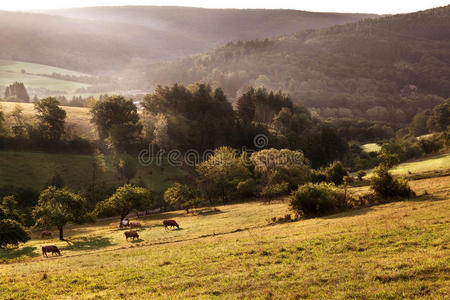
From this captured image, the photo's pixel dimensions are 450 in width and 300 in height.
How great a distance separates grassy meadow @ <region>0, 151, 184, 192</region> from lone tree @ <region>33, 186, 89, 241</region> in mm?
33325

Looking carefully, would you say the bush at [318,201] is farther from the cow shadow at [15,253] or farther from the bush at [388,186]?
the cow shadow at [15,253]

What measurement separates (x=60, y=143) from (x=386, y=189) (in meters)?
91.4

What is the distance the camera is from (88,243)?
150ft

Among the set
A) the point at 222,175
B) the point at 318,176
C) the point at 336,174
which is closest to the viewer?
the point at 336,174

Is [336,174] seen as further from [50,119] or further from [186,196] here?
[50,119]

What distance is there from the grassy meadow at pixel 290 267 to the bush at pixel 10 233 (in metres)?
9.78

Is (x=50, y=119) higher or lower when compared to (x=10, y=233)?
higher

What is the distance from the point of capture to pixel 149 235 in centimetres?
4772

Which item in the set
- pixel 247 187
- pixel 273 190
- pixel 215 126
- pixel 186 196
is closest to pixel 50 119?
pixel 215 126

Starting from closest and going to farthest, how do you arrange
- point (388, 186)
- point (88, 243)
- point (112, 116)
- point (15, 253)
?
point (15, 253) < point (388, 186) < point (88, 243) < point (112, 116)

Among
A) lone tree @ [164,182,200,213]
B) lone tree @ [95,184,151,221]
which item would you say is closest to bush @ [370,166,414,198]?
lone tree @ [164,182,200,213]

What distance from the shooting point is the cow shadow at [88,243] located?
42.5 metres

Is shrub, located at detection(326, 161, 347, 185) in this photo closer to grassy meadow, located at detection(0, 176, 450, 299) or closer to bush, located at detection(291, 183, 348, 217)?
bush, located at detection(291, 183, 348, 217)

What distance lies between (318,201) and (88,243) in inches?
1232
